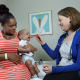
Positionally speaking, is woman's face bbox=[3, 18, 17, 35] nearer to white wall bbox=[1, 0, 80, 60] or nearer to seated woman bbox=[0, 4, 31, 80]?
seated woman bbox=[0, 4, 31, 80]

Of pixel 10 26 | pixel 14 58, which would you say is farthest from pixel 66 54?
pixel 10 26

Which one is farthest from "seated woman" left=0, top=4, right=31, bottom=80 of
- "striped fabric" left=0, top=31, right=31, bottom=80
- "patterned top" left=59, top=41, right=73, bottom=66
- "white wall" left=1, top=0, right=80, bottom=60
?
"white wall" left=1, top=0, right=80, bottom=60

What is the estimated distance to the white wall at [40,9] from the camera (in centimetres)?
329

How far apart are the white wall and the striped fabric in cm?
171

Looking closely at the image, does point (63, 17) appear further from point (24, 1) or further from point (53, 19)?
point (24, 1)

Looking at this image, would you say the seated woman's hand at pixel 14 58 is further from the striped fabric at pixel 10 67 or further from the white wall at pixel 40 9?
the white wall at pixel 40 9

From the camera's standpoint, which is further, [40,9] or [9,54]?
[40,9]

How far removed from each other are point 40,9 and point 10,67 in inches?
79.2

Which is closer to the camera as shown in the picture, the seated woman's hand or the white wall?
the seated woman's hand

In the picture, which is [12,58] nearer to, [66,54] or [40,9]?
[66,54]

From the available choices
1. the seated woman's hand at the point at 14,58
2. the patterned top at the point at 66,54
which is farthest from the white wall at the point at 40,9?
the seated woman's hand at the point at 14,58

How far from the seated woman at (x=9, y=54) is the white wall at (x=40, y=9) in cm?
166

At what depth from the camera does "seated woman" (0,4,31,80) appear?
161cm

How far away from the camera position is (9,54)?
164 cm
